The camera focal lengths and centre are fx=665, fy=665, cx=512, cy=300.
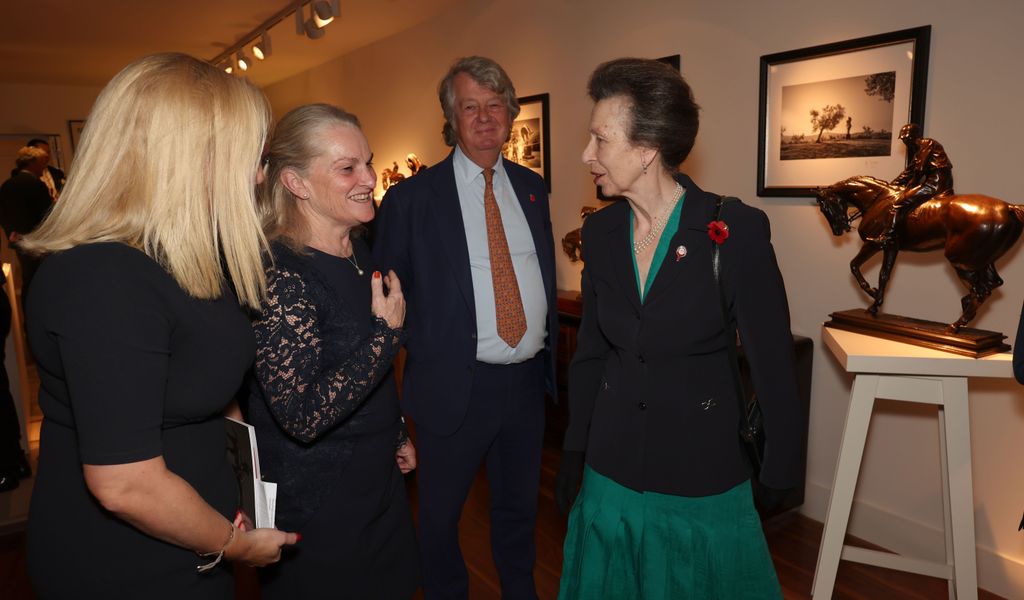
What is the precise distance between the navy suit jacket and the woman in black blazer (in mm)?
722

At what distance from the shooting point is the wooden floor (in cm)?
276

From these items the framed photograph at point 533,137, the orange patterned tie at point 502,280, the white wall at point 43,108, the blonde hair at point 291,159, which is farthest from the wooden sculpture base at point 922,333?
the white wall at point 43,108

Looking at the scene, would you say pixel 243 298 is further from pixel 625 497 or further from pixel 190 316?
pixel 625 497

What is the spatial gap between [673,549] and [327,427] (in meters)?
0.85

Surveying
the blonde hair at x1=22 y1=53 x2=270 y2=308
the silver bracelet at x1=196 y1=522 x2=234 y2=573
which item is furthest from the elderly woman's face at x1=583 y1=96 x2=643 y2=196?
the silver bracelet at x1=196 y1=522 x2=234 y2=573

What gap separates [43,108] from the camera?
405 inches

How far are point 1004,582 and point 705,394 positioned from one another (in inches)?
81.2

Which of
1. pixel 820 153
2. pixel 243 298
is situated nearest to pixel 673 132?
pixel 243 298

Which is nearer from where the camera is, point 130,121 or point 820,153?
point 130,121

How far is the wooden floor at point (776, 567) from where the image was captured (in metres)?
Answer: 2.76

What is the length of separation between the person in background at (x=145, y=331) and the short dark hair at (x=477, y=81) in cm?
144

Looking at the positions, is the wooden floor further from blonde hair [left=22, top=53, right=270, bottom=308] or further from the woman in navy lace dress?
blonde hair [left=22, top=53, right=270, bottom=308]

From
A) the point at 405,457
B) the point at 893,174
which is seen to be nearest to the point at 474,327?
the point at 405,457

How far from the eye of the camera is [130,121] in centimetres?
105
